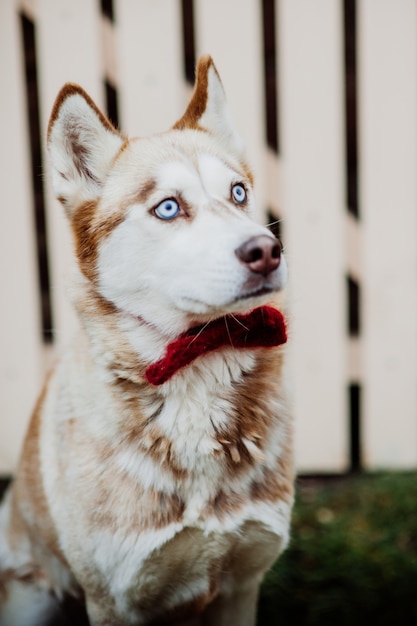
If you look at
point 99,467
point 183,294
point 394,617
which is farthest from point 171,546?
point 394,617

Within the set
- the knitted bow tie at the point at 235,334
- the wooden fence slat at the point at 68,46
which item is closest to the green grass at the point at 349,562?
the knitted bow tie at the point at 235,334

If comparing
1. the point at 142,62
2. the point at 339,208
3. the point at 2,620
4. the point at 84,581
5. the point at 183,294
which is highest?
the point at 142,62

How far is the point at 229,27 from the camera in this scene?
2977 mm

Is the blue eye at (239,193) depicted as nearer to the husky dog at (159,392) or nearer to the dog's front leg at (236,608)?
the husky dog at (159,392)

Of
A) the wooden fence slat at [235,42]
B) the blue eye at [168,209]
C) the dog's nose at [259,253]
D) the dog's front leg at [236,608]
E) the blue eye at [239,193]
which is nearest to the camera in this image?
the dog's nose at [259,253]

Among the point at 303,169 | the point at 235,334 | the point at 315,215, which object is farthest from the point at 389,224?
the point at 235,334

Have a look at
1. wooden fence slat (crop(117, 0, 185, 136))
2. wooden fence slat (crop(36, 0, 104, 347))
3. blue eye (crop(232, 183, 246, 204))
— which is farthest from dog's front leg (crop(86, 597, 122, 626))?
wooden fence slat (crop(117, 0, 185, 136))

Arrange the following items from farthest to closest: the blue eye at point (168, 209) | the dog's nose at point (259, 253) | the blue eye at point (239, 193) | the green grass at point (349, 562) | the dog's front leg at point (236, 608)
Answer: the green grass at point (349, 562)
the dog's front leg at point (236, 608)
the blue eye at point (239, 193)
the blue eye at point (168, 209)
the dog's nose at point (259, 253)

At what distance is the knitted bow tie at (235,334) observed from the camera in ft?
5.32

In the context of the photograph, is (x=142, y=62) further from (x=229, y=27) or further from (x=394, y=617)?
(x=394, y=617)

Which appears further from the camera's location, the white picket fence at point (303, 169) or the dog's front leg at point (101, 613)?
the white picket fence at point (303, 169)

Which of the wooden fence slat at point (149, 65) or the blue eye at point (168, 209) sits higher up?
the wooden fence slat at point (149, 65)

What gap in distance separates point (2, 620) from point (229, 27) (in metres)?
2.42

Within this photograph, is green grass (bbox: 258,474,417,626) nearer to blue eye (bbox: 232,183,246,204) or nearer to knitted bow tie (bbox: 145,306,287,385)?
knitted bow tie (bbox: 145,306,287,385)
